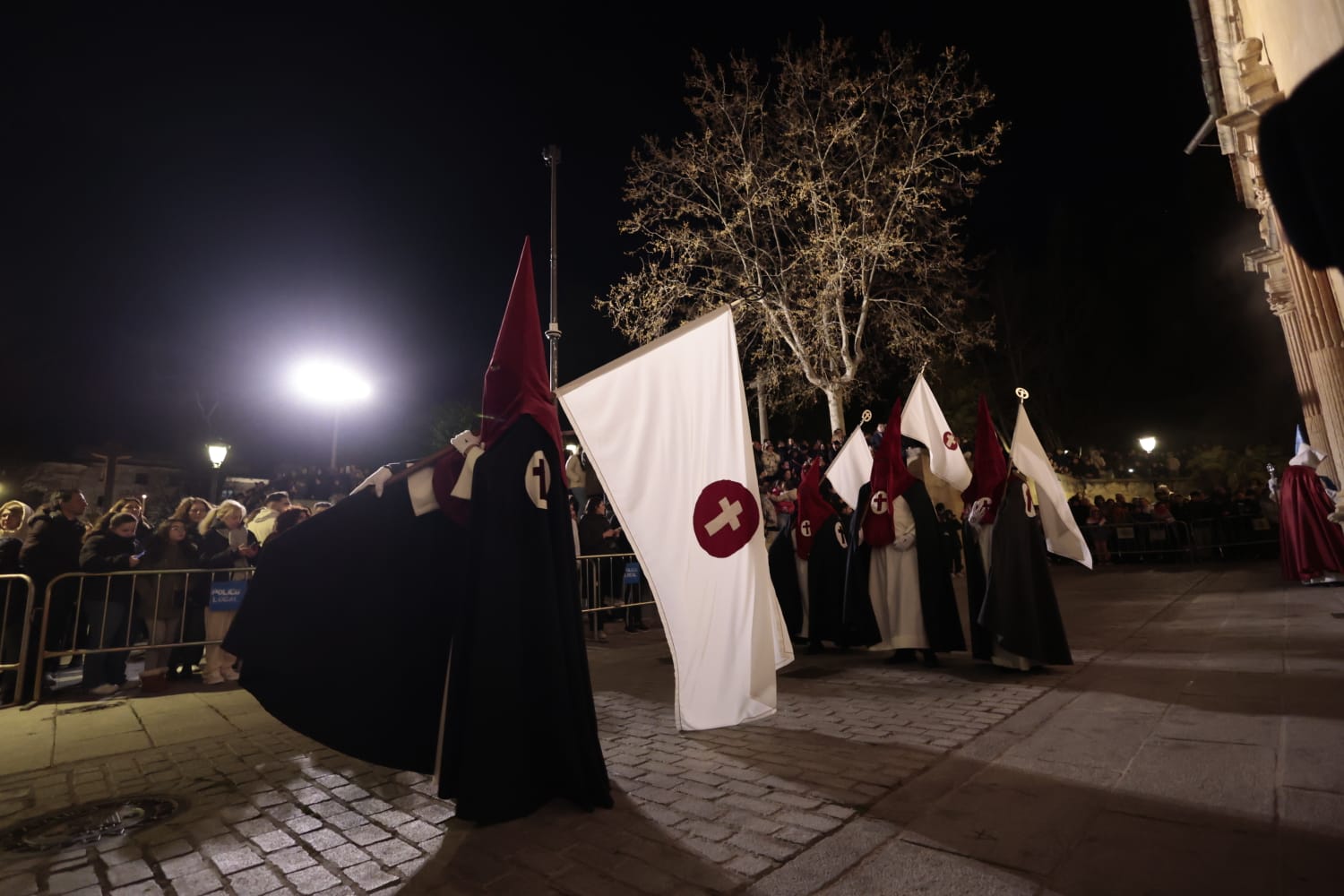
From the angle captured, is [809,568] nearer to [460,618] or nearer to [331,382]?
[460,618]

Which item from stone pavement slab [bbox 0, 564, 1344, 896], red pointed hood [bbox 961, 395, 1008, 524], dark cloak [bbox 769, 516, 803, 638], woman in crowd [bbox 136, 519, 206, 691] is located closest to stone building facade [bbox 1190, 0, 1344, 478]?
stone pavement slab [bbox 0, 564, 1344, 896]

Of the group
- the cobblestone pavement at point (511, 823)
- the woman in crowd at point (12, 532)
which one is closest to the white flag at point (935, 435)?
the cobblestone pavement at point (511, 823)

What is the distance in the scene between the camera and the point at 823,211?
16719 millimetres

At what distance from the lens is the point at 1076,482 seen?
26.2 m

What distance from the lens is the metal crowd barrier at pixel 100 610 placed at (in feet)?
21.4

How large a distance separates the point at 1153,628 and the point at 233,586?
35.2ft

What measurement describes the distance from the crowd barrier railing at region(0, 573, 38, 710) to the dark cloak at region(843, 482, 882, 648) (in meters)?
8.23

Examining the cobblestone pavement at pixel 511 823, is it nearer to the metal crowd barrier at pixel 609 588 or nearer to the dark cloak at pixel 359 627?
the dark cloak at pixel 359 627

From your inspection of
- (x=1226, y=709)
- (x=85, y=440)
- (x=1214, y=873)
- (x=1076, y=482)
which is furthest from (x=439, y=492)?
(x=85, y=440)

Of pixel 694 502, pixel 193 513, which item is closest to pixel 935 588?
pixel 694 502

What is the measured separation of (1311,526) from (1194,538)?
7.18 meters

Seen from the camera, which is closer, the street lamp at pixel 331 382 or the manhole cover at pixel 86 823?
the manhole cover at pixel 86 823

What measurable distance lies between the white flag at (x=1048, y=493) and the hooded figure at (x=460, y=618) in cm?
504

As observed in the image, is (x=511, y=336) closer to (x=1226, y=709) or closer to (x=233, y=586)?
(x=1226, y=709)
